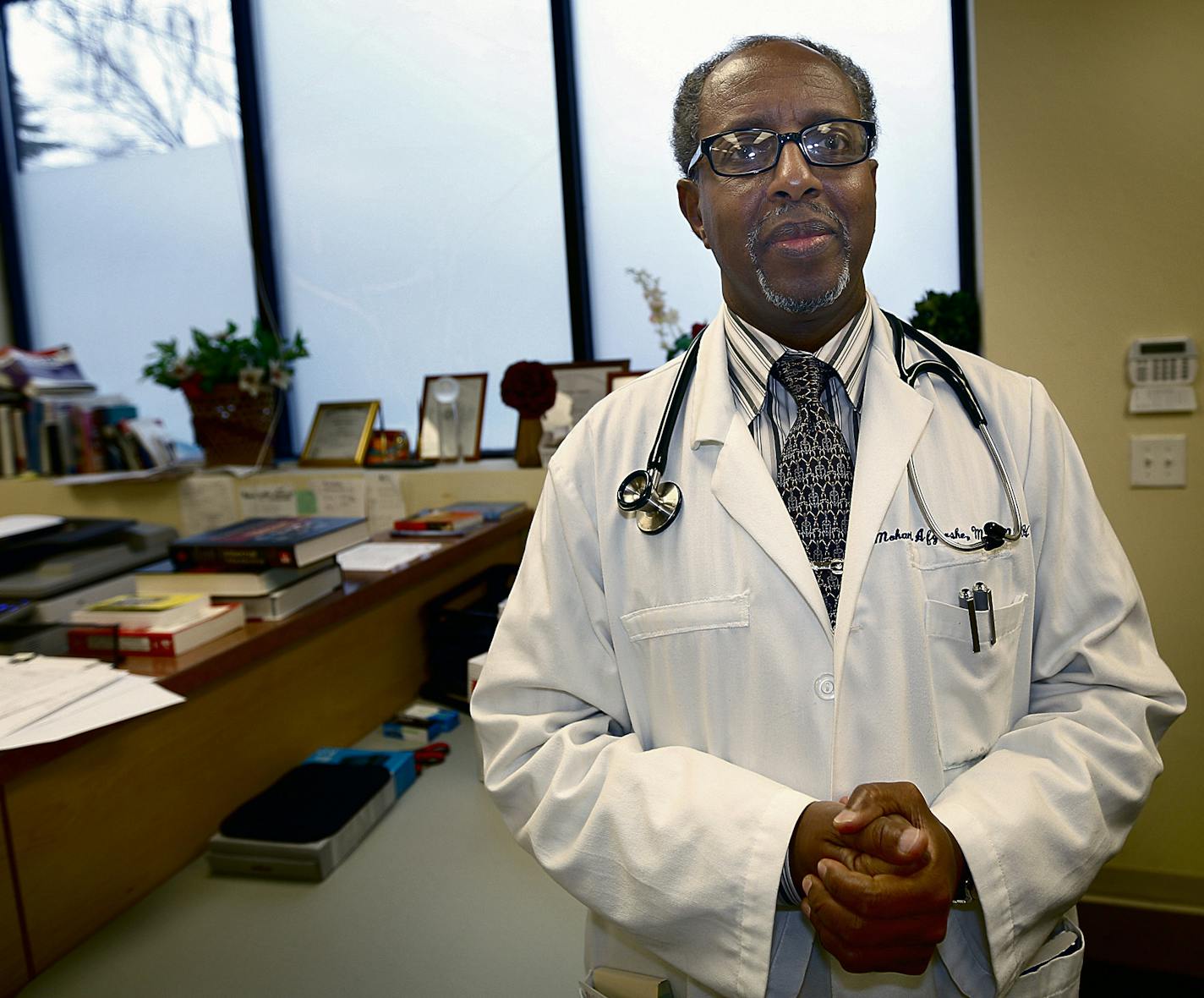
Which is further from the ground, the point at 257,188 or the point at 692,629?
the point at 257,188

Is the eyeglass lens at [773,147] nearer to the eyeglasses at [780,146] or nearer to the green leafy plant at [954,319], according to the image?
the eyeglasses at [780,146]

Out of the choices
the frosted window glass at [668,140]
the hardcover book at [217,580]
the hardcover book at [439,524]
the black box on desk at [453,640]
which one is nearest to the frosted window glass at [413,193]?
the frosted window glass at [668,140]

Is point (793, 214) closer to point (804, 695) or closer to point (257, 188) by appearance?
point (804, 695)

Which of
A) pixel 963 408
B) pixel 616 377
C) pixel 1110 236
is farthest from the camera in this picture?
pixel 616 377

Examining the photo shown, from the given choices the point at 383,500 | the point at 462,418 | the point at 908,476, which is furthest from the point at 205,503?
the point at 908,476

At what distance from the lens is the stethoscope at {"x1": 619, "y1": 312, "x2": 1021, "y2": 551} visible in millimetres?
951

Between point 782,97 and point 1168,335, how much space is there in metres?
1.41

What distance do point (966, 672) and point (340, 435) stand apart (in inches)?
92.4

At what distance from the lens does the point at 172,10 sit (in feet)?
10.9

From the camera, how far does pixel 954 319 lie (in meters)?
2.27

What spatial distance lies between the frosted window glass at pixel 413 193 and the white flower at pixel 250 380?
0.47 meters

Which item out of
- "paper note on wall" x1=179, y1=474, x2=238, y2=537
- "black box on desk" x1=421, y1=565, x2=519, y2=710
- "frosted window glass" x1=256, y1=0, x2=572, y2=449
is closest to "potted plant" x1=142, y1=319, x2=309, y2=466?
"paper note on wall" x1=179, y1=474, x2=238, y2=537

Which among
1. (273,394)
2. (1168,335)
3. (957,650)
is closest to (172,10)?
(273,394)

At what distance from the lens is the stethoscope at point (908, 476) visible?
3.12 feet
